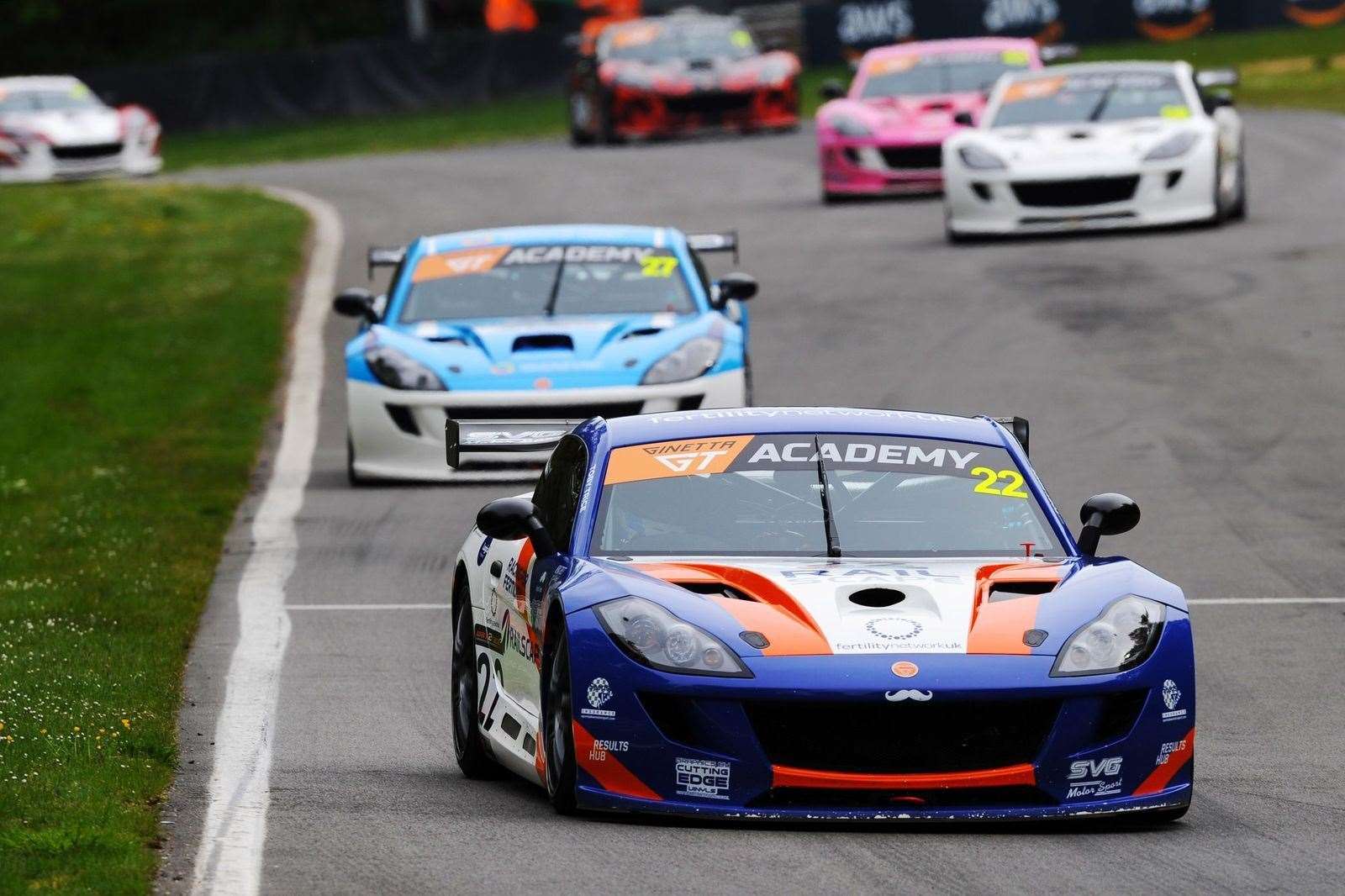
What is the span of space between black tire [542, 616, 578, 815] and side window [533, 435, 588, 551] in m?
0.51

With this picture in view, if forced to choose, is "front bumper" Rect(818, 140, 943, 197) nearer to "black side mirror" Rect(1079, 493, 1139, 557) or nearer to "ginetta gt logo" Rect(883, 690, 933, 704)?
"black side mirror" Rect(1079, 493, 1139, 557)

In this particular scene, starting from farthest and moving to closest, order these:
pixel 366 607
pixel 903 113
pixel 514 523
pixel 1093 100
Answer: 1. pixel 903 113
2. pixel 1093 100
3. pixel 366 607
4. pixel 514 523

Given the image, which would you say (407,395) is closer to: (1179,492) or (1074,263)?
(1179,492)

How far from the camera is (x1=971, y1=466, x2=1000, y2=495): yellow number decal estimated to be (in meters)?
8.23

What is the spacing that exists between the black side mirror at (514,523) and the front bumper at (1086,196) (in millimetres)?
15394

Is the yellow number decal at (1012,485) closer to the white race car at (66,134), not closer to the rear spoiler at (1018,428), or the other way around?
the rear spoiler at (1018,428)

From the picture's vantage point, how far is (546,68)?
50.9 m

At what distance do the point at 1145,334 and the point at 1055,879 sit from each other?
12733mm

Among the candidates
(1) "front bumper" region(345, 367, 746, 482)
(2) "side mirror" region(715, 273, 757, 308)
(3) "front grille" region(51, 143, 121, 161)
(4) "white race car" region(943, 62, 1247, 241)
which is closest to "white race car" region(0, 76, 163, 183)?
(3) "front grille" region(51, 143, 121, 161)

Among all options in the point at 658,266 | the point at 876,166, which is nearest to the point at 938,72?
the point at 876,166

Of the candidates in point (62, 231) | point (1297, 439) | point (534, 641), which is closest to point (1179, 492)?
point (1297, 439)

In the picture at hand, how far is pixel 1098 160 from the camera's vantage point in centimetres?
2275

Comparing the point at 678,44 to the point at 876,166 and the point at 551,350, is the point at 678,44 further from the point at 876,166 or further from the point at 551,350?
the point at 551,350

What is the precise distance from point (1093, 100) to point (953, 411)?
785 cm
